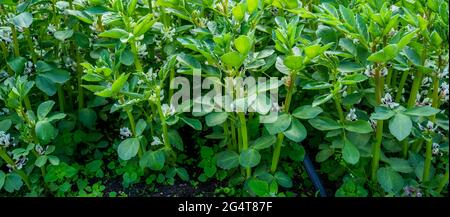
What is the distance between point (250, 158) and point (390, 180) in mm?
380

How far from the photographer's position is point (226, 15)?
4.85ft

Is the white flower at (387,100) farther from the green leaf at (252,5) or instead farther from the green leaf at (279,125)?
the green leaf at (252,5)

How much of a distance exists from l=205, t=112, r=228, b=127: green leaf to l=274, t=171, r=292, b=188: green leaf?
263 mm

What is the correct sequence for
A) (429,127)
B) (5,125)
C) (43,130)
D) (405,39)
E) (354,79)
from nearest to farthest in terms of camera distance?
(405,39) → (354,79) → (429,127) → (43,130) → (5,125)

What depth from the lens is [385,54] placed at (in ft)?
4.13

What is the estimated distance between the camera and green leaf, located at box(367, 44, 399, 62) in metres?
1.24

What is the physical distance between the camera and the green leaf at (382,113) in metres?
1.35

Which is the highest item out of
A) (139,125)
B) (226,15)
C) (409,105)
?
(226,15)

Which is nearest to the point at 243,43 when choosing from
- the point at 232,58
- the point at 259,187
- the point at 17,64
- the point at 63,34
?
the point at 232,58

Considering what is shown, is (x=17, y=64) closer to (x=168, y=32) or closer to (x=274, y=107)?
(x=168, y=32)

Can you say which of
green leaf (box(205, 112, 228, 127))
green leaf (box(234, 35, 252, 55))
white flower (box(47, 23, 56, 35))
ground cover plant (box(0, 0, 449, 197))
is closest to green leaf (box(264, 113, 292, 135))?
ground cover plant (box(0, 0, 449, 197))

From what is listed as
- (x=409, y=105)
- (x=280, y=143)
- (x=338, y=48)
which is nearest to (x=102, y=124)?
(x=280, y=143)
